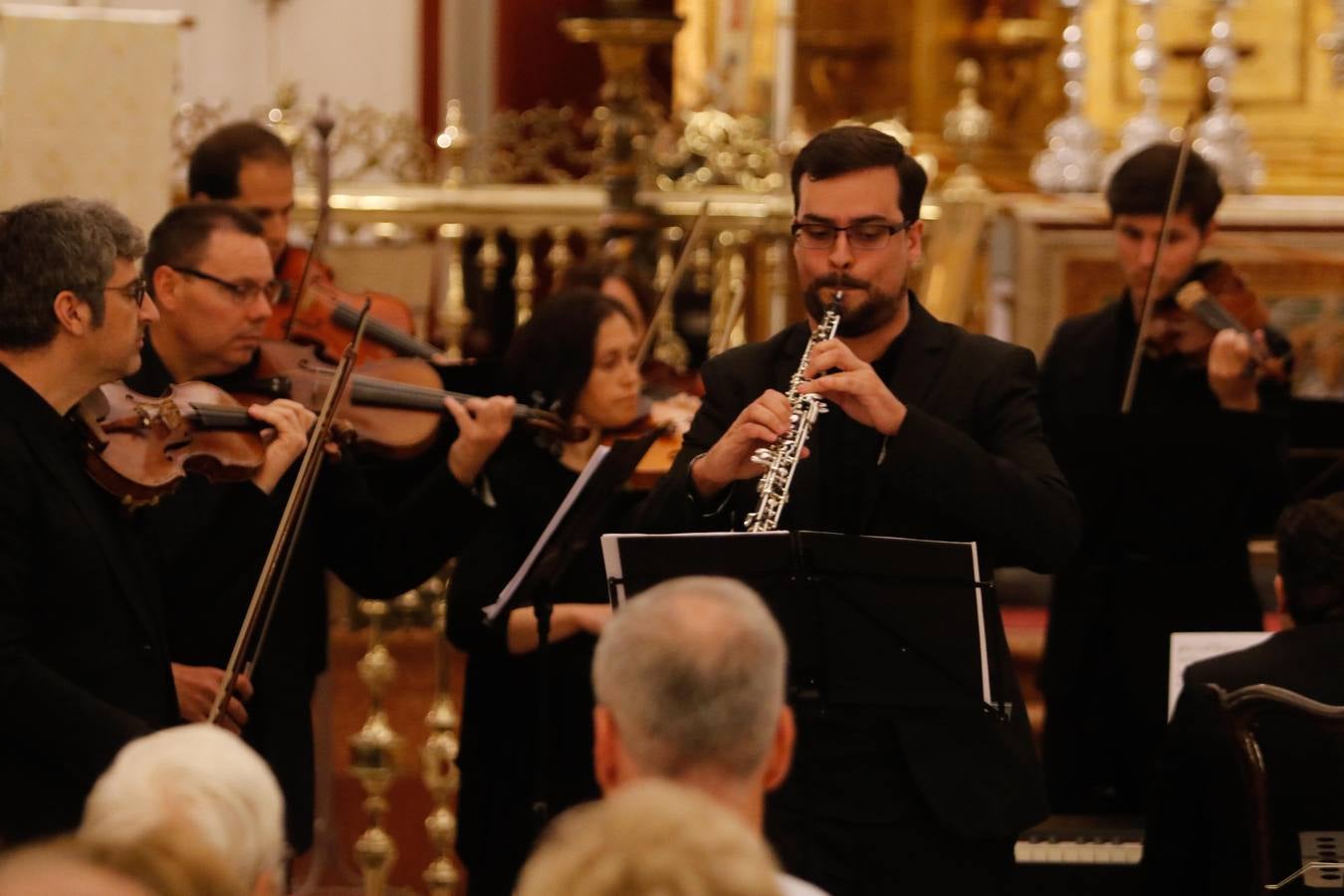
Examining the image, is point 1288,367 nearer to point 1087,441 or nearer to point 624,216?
point 1087,441

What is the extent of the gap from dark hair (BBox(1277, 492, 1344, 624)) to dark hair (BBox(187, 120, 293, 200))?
2649 mm

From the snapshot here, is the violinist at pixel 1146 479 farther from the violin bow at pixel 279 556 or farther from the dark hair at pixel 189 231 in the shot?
the dark hair at pixel 189 231

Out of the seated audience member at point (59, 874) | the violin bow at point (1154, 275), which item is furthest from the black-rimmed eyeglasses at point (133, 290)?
the violin bow at point (1154, 275)

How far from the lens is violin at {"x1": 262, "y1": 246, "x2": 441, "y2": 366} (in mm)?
5270

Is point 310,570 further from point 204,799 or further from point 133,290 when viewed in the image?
point 204,799

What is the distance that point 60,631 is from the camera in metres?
3.56

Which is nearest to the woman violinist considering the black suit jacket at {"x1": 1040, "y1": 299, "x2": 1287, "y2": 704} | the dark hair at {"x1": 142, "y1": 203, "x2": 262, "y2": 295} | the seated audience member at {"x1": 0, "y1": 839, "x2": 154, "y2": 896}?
the dark hair at {"x1": 142, "y1": 203, "x2": 262, "y2": 295}

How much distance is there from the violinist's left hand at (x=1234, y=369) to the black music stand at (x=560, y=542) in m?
1.64

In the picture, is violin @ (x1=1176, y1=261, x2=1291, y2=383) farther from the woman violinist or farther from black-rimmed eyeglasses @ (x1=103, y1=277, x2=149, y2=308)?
black-rimmed eyeglasses @ (x1=103, y1=277, x2=149, y2=308)

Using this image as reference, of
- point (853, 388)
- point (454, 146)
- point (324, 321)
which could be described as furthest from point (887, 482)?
point (454, 146)

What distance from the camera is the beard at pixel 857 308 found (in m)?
3.63

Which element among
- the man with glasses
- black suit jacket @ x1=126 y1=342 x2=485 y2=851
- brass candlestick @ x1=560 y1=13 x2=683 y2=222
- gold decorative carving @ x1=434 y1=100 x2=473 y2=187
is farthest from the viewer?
brass candlestick @ x1=560 y1=13 x2=683 y2=222

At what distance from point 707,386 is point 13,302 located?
45.2 inches

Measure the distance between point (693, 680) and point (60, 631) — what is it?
148 centimetres
